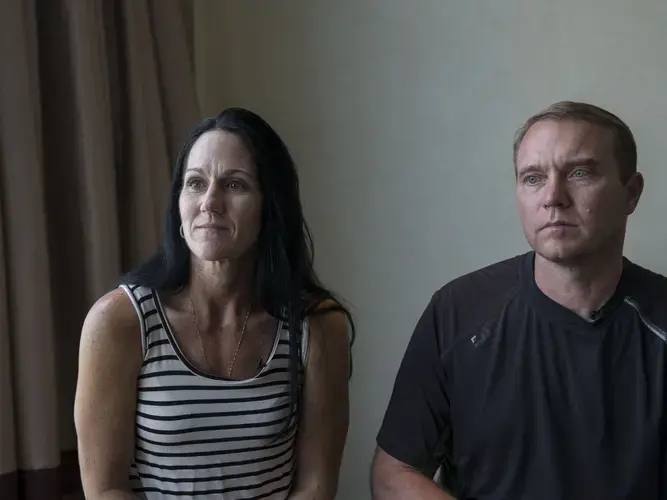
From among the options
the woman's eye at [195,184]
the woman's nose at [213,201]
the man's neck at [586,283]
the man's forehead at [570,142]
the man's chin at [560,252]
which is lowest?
the man's neck at [586,283]

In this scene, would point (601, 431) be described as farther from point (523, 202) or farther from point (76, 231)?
point (76, 231)

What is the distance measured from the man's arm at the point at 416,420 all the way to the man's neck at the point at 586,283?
215 millimetres

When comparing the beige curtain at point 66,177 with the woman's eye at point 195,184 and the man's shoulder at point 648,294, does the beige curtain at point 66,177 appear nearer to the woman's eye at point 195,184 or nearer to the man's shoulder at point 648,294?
the woman's eye at point 195,184

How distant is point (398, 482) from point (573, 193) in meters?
0.58

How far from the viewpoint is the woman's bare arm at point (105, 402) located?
47.9 inches

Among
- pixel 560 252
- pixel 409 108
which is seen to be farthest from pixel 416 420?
pixel 409 108

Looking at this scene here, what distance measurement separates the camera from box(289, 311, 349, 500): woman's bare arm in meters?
1.35

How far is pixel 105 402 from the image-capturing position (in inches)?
47.9

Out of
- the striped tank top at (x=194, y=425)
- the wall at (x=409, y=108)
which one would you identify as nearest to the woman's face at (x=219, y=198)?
the striped tank top at (x=194, y=425)

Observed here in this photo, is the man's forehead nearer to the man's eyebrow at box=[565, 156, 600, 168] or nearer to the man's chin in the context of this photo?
the man's eyebrow at box=[565, 156, 600, 168]

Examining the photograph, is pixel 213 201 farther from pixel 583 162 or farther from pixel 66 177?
pixel 583 162

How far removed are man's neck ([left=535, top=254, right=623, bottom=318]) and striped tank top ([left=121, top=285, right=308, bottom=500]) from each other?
515 millimetres

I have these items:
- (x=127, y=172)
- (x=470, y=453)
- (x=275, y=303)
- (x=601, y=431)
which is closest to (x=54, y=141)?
(x=127, y=172)

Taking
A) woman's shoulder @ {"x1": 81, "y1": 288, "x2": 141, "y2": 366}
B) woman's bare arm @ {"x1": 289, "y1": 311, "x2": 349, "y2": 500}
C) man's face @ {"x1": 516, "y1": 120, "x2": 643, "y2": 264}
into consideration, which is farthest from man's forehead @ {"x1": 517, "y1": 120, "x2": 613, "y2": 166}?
woman's shoulder @ {"x1": 81, "y1": 288, "x2": 141, "y2": 366}
